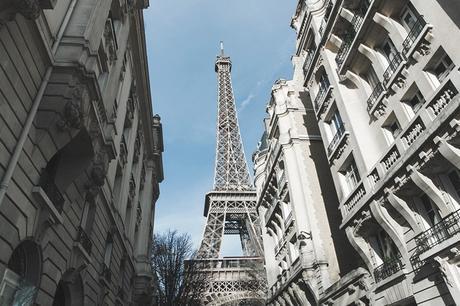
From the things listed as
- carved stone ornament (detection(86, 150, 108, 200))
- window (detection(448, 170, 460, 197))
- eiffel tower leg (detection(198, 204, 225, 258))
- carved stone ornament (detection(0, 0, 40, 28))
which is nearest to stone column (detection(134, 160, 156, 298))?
carved stone ornament (detection(86, 150, 108, 200))

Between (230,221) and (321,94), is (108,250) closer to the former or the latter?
(321,94)

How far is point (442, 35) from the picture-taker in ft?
33.4

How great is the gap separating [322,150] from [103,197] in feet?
49.6

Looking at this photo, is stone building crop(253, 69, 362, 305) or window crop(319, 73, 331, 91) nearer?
window crop(319, 73, 331, 91)

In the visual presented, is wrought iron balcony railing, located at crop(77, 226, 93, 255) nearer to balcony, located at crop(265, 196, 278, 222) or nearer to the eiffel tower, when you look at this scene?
balcony, located at crop(265, 196, 278, 222)

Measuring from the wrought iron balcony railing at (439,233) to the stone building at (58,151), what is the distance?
10.8 metres

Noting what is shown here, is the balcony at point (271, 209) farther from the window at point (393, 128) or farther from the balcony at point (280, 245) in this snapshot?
the window at point (393, 128)

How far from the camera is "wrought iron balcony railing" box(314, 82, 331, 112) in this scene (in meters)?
19.0

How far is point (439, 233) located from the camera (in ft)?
Result: 32.7

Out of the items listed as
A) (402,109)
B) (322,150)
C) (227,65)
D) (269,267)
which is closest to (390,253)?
(402,109)

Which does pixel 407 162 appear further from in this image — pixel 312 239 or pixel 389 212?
pixel 312 239

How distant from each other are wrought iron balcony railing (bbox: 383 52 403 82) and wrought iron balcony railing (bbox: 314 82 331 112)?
5.49 metres

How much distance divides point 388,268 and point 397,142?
4.71 metres

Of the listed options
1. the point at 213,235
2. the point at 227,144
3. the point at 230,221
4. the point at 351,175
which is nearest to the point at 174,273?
the point at 351,175
